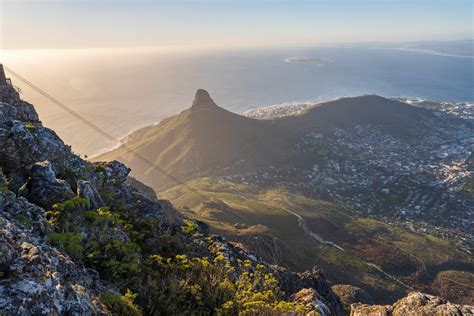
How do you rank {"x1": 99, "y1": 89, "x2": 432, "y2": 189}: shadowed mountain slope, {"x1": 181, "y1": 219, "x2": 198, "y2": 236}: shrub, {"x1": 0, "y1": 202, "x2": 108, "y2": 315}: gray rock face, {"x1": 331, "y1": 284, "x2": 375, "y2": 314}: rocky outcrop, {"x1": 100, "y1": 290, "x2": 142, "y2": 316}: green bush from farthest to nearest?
{"x1": 99, "y1": 89, "x2": 432, "y2": 189}: shadowed mountain slope, {"x1": 331, "y1": 284, "x2": 375, "y2": 314}: rocky outcrop, {"x1": 181, "y1": 219, "x2": 198, "y2": 236}: shrub, {"x1": 100, "y1": 290, "x2": 142, "y2": 316}: green bush, {"x1": 0, "y1": 202, "x2": 108, "y2": 315}: gray rock face

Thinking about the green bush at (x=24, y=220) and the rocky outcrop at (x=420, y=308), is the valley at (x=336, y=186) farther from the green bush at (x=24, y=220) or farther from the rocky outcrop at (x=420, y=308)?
the green bush at (x=24, y=220)

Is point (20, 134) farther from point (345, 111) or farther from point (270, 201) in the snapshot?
point (345, 111)

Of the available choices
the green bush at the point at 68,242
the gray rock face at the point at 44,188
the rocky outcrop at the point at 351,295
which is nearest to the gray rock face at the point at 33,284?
the green bush at the point at 68,242

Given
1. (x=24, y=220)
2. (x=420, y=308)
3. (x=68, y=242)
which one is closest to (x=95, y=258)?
(x=68, y=242)

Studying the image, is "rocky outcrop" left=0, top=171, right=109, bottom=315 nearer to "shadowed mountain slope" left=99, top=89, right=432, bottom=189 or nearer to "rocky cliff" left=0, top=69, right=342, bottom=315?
"rocky cliff" left=0, top=69, right=342, bottom=315

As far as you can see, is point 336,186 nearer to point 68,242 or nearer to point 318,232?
point 318,232

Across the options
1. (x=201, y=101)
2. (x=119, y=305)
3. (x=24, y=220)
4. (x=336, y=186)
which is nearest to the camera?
(x=119, y=305)

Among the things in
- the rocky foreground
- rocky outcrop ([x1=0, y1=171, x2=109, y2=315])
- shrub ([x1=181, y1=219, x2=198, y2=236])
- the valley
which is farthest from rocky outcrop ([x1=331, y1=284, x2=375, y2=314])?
rocky outcrop ([x1=0, y1=171, x2=109, y2=315])
